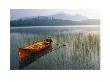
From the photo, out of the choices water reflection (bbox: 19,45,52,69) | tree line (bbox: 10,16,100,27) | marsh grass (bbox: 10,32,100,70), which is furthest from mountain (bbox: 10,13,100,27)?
water reflection (bbox: 19,45,52,69)

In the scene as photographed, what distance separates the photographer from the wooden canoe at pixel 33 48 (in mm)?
2801

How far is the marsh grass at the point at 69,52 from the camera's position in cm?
280

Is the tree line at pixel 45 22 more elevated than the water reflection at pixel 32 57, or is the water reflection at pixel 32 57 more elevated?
the tree line at pixel 45 22

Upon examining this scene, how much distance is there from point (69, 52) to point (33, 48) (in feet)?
1.14

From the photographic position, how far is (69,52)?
281cm

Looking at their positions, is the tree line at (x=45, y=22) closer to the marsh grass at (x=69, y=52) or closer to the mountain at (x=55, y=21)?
the mountain at (x=55, y=21)

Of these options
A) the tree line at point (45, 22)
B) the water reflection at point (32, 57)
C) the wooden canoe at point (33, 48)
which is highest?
the tree line at point (45, 22)

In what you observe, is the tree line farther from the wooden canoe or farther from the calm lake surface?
the wooden canoe

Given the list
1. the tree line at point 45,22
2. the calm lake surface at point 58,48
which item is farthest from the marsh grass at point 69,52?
the tree line at point 45,22

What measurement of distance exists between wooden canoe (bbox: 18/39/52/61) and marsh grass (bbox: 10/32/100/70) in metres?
0.03
